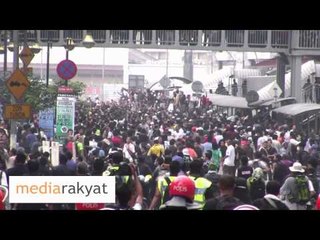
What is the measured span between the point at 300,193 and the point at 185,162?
315 centimetres

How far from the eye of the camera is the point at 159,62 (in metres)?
78.4

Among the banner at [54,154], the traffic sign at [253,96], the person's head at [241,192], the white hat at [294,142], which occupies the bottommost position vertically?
the person's head at [241,192]

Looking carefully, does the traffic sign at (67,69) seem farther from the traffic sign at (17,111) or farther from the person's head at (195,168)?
the person's head at (195,168)

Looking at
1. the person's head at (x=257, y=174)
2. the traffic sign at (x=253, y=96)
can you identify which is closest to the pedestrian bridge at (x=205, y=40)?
the traffic sign at (x=253, y=96)

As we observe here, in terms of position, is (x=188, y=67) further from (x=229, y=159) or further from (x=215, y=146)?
(x=229, y=159)

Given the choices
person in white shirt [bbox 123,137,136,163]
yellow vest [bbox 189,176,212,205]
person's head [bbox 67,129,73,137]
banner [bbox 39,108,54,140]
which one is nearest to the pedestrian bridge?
banner [bbox 39,108,54,140]

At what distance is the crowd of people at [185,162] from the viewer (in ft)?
33.5

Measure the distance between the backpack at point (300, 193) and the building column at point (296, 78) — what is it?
77.3 ft

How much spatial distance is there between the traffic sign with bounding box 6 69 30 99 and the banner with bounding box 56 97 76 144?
3.71m

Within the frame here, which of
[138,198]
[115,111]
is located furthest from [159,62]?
[138,198]

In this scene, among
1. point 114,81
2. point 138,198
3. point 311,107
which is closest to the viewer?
point 138,198
